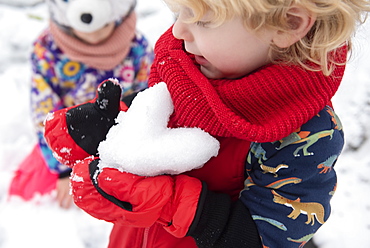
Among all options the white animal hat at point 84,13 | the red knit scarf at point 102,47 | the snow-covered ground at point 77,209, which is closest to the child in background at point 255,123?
the snow-covered ground at point 77,209

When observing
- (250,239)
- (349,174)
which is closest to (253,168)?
(250,239)

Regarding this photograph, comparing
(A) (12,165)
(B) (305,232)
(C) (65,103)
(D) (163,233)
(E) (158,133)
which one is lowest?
(A) (12,165)

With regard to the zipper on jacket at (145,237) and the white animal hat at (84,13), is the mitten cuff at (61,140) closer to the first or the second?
the zipper on jacket at (145,237)

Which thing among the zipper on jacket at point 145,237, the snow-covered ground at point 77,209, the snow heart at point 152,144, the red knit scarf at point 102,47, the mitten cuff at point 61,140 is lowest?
the snow-covered ground at point 77,209

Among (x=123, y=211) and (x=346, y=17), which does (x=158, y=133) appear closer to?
(x=123, y=211)

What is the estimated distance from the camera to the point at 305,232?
2.19ft

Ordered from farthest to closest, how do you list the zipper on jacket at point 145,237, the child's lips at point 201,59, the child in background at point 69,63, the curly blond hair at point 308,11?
1. the child in background at point 69,63
2. the zipper on jacket at point 145,237
3. the child's lips at point 201,59
4. the curly blond hair at point 308,11

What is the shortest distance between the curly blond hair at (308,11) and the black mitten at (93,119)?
8.8 inches

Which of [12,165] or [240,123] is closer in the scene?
[240,123]

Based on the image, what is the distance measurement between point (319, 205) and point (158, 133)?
1.03ft

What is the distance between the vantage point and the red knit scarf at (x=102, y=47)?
1457 mm

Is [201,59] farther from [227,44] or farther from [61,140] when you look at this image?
[61,140]

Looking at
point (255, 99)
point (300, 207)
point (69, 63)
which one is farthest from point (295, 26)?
point (69, 63)

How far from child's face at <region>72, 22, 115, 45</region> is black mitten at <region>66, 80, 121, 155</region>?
2.48 feet
